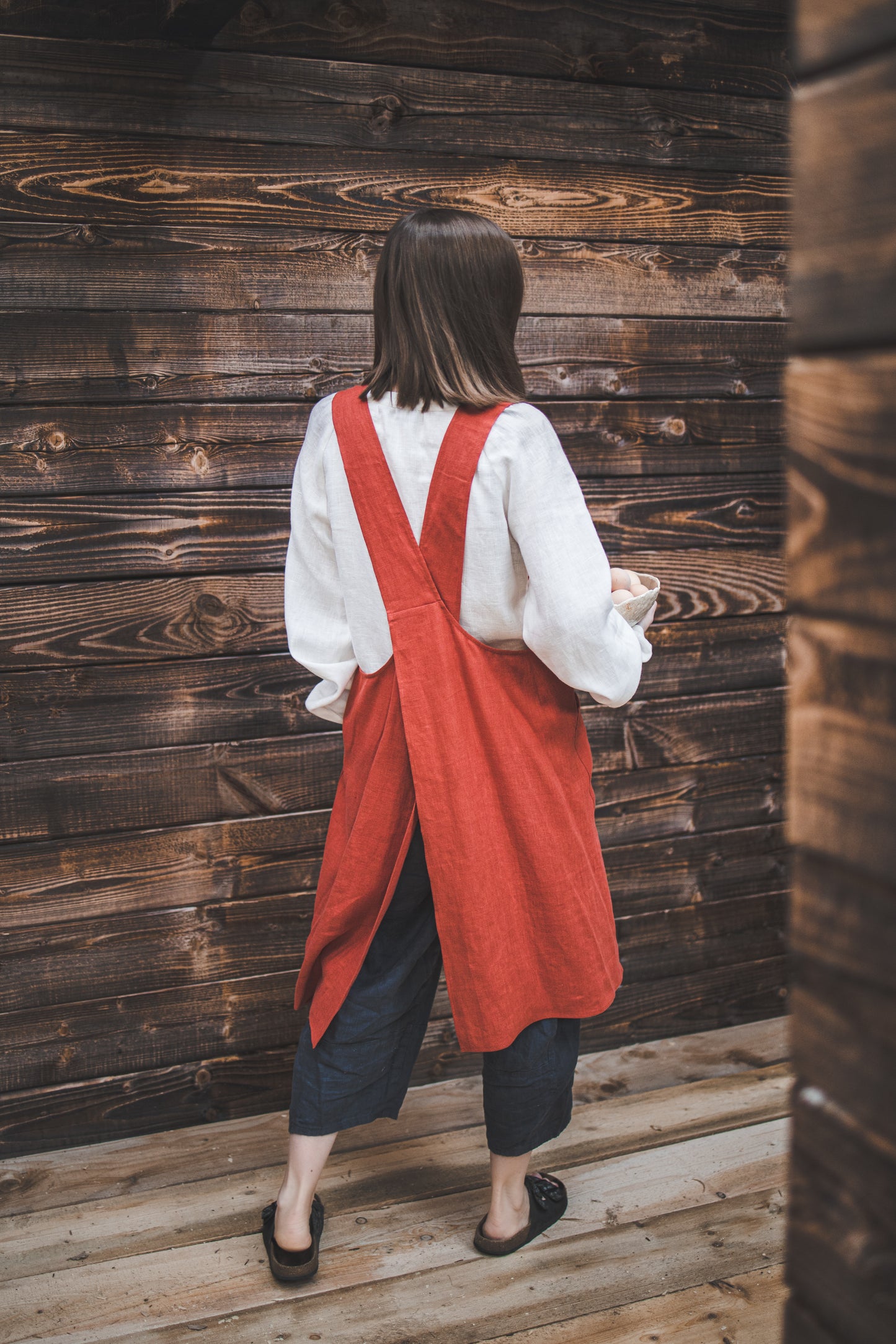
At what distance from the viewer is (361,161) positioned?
194cm

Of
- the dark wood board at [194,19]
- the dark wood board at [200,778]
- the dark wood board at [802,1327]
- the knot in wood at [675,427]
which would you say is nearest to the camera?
the dark wood board at [802,1327]

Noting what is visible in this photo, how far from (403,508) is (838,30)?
88 cm

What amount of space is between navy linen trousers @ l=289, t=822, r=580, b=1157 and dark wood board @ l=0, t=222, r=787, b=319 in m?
1.06

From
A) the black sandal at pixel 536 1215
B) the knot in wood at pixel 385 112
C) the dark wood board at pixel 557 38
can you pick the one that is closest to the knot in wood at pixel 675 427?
the dark wood board at pixel 557 38

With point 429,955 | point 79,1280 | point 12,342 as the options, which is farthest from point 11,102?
point 79,1280

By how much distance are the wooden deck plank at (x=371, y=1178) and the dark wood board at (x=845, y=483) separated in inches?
61.3

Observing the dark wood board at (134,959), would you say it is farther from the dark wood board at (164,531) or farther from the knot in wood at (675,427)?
the knot in wood at (675,427)

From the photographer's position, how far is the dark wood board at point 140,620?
1.86 metres

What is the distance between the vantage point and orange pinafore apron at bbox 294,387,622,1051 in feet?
4.68

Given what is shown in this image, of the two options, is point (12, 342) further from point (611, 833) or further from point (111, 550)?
point (611, 833)

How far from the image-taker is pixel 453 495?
1368mm

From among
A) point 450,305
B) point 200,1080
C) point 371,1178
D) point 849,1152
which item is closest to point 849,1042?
point 849,1152

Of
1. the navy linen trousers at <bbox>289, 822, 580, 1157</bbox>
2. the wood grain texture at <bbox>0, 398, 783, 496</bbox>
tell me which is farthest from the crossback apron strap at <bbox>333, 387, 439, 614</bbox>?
the wood grain texture at <bbox>0, 398, 783, 496</bbox>

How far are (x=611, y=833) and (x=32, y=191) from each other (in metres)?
1.60
